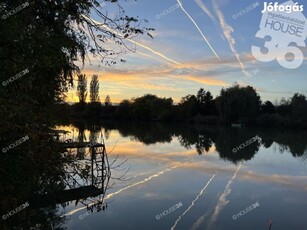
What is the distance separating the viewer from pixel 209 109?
230ft

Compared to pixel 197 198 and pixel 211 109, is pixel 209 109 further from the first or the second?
pixel 197 198

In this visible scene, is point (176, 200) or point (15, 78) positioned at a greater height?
point (15, 78)

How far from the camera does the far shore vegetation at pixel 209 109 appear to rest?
5606 cm

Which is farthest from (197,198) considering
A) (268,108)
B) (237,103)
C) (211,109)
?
(211,109)

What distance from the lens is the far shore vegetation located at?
2207 inches

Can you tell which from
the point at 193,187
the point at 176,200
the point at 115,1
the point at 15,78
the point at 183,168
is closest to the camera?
the point at 15,78

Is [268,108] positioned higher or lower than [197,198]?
higher

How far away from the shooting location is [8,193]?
3676mm

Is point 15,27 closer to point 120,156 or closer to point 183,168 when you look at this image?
point 183,168

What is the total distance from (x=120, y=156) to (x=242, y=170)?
23.4 ft

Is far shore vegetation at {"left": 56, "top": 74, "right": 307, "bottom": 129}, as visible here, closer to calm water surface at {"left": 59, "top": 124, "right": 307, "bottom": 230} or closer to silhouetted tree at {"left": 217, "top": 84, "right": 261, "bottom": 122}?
silhouetted tree at {"left": 217, "top": 84, "right": 261, "bottom": 122}

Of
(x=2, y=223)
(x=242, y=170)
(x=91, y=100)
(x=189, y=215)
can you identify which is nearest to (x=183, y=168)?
(x=242, y=170)

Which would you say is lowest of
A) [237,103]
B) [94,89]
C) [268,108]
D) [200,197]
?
[200,197]

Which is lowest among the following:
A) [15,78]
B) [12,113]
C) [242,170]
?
[242,170]
